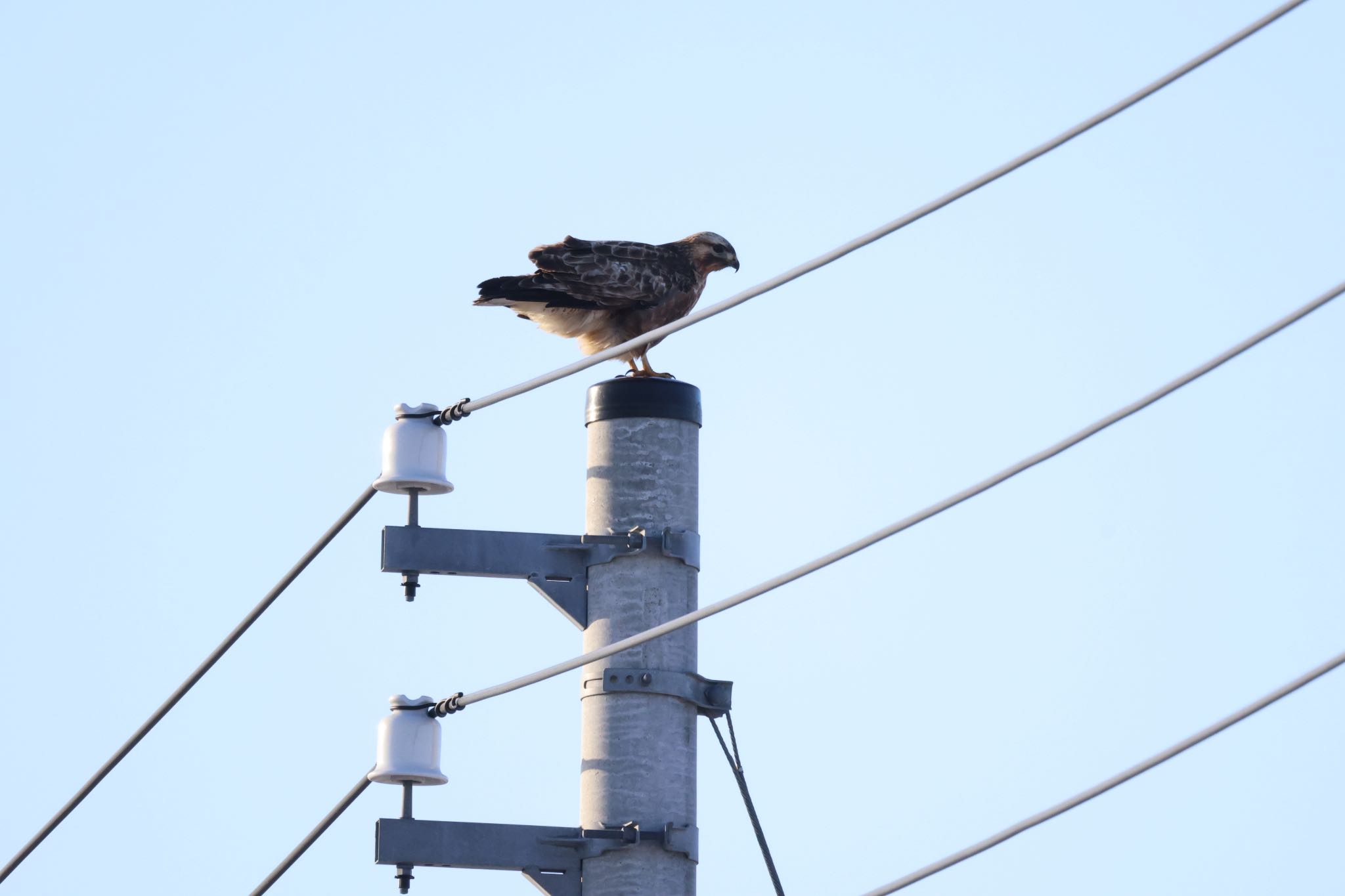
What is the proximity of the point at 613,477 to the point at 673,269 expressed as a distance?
3874 mm

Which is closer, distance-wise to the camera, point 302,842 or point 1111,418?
point 1111,418

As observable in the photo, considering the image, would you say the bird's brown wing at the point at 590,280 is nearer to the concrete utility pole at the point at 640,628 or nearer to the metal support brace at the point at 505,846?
the concrete utility pole at the point at 640,628

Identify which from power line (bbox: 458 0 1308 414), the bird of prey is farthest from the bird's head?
power line (bbox: 458 0 1308 414)

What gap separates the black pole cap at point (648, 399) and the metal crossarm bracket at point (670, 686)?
2.73 ft

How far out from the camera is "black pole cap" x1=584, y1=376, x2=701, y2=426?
26.3ft

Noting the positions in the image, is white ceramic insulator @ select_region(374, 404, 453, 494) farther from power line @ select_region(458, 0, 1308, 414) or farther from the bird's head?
the bird's head

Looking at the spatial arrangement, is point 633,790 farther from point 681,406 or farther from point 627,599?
point 681,406

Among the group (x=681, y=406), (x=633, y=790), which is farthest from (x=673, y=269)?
(x=633, y=790)

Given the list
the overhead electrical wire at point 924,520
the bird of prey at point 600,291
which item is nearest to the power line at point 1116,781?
the overhead electrical wire at point 924,520

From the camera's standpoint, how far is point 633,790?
761cm

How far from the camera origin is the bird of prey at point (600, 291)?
1084 cm

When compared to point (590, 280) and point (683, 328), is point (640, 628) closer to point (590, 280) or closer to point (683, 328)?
point (683, 328)

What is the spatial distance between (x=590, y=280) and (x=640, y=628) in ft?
11.4

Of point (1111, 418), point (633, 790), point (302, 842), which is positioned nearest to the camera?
point (1111, 418)
